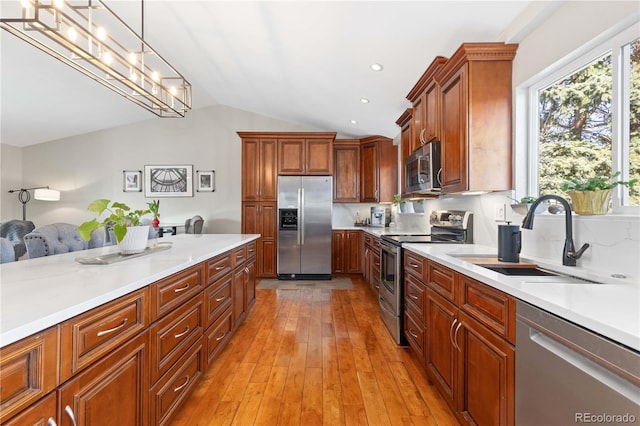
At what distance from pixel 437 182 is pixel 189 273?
200 centimetres

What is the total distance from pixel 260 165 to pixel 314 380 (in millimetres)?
3695

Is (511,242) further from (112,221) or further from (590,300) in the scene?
(112,221)

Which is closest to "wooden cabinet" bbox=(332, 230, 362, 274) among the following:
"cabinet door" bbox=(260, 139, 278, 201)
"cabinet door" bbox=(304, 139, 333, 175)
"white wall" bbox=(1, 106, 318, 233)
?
"cabinet door" bbox=(304, 139, 333, 175)

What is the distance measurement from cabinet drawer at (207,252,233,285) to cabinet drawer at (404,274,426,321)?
1475 millimetres

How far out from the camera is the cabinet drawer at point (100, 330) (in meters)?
0.84

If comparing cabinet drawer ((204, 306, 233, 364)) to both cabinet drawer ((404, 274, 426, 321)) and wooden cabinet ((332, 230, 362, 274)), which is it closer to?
cabinet drawer ((404, 274, 426, 321))

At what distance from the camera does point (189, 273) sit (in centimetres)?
167

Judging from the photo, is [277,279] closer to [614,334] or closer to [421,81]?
[421,81]

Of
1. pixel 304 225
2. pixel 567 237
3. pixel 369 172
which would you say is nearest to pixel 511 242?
pixel 567 237

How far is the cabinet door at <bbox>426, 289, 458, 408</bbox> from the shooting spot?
154 cm

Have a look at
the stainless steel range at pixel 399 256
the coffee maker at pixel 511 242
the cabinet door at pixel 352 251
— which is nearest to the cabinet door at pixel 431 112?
the stainless steel range at pixel 399 256

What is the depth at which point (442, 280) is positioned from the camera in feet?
5.56

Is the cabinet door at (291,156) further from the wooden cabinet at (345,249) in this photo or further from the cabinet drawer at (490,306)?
the cabinet drawer at (490,306)

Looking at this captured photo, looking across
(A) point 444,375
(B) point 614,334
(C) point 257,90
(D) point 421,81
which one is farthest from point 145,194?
(B) point 614,334
